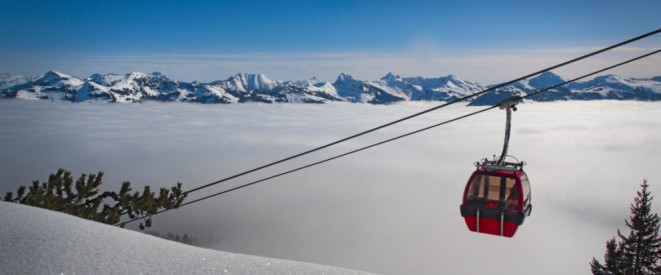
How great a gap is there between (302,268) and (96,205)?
93.6ft

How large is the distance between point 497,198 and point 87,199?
105 ft

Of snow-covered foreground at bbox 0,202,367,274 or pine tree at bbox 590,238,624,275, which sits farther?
pine tree at bbox 590,238,624,275

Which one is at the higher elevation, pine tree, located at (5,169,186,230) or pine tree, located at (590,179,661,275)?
pine tree, located at (5,169,186,230)

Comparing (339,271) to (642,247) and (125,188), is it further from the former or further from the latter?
(642,247)

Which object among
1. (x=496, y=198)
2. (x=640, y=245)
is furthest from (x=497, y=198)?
(x=640, y=245)

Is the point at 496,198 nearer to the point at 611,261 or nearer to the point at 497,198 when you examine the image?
the point at 497,198

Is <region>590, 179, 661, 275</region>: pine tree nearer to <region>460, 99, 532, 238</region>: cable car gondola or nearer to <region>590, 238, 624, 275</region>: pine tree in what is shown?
<region>590, 238, 624, 275</region>: pine tree

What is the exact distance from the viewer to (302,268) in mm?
11430

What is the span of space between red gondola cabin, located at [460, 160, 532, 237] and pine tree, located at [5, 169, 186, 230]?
903 inches

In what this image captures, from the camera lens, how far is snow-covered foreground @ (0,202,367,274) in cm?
997

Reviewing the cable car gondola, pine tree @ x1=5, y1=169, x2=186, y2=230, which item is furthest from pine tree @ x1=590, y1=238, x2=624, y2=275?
pine tree @ x1=5, y1=169, x2=186, y2=230

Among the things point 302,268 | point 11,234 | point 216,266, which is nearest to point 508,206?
point 302,268

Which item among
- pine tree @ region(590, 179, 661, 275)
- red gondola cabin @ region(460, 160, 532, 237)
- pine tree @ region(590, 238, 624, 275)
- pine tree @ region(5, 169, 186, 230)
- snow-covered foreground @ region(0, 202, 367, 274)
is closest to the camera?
snow-covered foreground @ region(0, 202, 367, 274)

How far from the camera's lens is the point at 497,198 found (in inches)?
593
